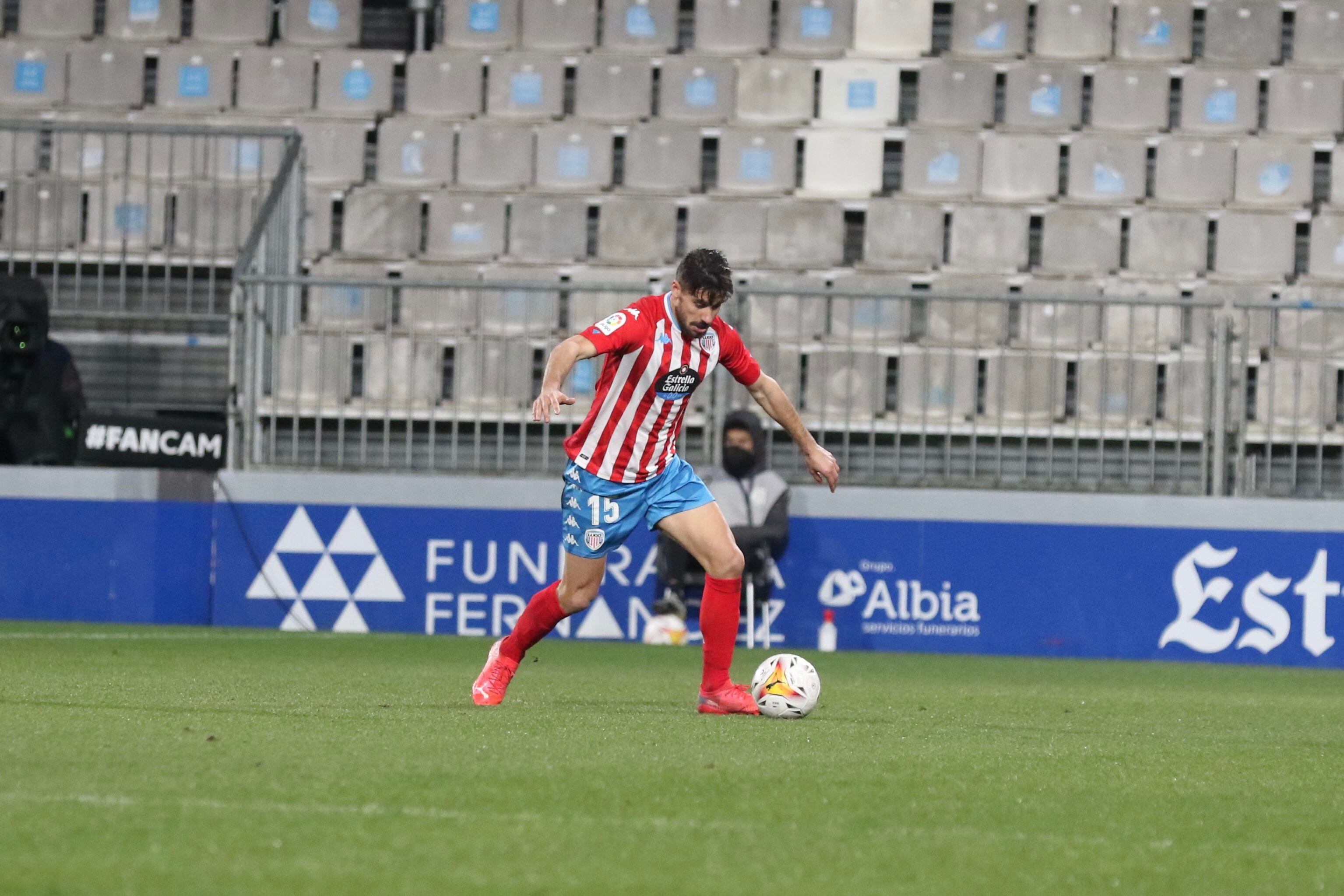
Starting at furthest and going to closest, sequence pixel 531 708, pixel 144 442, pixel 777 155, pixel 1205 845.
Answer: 1. pixel 777 155
2. pixel 144 442
3. pixel 531 708
4. pixel 1205 845

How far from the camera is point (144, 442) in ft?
42.8

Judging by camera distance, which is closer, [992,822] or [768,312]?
[992,822]

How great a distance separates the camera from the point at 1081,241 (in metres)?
16.0

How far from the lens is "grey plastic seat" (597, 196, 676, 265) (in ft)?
52.1

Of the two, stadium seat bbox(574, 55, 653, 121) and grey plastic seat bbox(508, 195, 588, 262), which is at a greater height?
stadium seat bbox(574, 55, 653, 121)

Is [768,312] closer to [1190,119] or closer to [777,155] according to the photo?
[777,155]

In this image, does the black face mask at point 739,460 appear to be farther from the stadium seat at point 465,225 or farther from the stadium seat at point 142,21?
the stadium seat at point 142,21

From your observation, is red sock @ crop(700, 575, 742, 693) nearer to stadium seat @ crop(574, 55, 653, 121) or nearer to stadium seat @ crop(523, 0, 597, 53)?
stadium seat @ crop(574, 55, 653, 121)

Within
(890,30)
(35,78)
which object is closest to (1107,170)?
(890,30)

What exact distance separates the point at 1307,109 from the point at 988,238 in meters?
3.42

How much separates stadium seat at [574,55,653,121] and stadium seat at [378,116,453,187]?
1269 mm

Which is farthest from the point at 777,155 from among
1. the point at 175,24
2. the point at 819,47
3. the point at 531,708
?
the point at 531,708

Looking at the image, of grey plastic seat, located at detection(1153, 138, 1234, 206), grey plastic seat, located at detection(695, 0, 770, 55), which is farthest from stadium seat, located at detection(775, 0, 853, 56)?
grey plastic seat, located at detection(1153, 138, 1234, 206)

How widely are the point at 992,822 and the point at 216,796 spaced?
6.07ft
